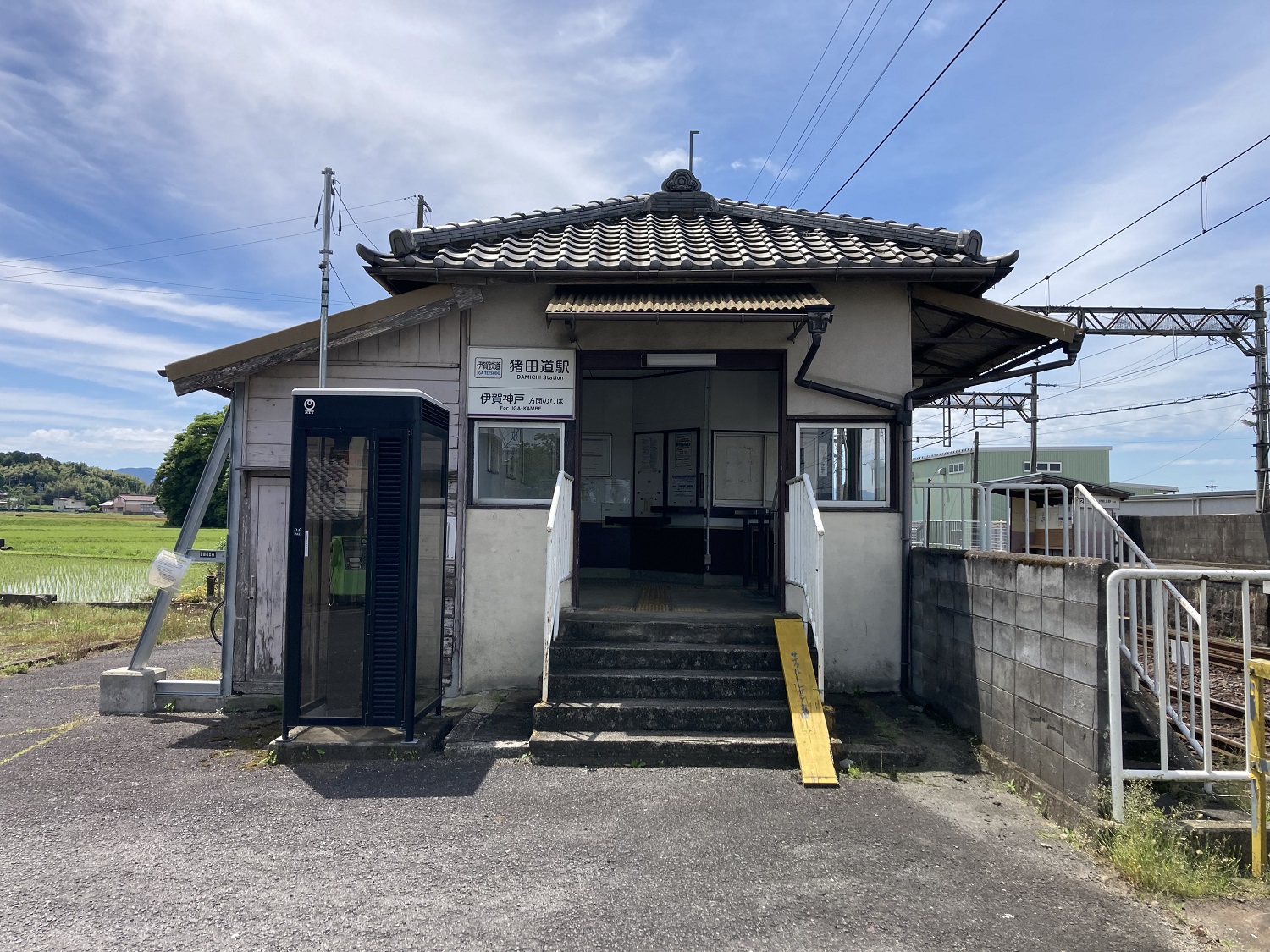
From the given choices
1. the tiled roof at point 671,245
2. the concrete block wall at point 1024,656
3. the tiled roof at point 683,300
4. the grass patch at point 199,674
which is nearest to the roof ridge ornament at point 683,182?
the tiled roof at point 671,245

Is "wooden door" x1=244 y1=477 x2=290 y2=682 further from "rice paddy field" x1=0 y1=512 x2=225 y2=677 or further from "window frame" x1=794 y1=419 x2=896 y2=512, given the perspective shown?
"window frame" x1=794 y1=419 x2=896 y2=512

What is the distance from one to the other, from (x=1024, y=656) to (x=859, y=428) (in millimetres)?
2781

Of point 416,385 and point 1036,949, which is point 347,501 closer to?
point 416,385

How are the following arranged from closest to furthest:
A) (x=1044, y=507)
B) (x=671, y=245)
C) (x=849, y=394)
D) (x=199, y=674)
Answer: (x=849, y=394)
(x=671, y=245)
(x=199, y=674)
(x=1044, y=507)

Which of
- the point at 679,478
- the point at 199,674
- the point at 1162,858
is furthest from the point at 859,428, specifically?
the point at 199,674

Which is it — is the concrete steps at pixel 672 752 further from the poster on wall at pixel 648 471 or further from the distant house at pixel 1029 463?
the distant house at pixel 1029 463

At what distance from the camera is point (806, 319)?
20.9 feet

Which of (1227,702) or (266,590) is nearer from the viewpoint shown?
(1227,702)

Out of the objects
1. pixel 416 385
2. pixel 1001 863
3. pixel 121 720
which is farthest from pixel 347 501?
pixel 1001 863

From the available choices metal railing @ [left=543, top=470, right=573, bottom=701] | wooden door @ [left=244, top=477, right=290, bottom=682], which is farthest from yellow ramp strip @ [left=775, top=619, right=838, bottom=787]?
wooden door @ [left=244, top=477, right=290, bottom=682]

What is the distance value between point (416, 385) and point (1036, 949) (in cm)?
583

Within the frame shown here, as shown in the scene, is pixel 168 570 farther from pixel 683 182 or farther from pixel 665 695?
pixel 683 182

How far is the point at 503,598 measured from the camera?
691 cm

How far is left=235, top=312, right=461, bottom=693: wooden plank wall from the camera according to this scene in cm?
677
